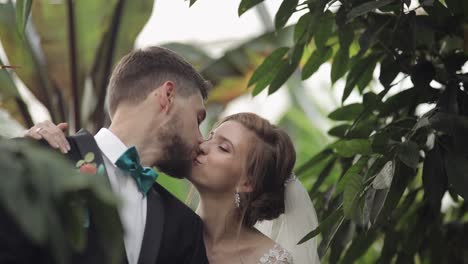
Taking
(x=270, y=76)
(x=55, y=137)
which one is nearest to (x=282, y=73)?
(x=270, y=76)

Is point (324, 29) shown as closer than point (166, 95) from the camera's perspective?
No

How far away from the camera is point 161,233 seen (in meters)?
2.72

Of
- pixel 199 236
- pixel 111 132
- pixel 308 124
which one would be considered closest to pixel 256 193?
pixel 199 236

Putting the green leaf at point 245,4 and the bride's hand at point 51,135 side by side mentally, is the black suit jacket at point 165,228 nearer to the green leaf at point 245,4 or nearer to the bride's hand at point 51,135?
the bride's hand at point 51,135

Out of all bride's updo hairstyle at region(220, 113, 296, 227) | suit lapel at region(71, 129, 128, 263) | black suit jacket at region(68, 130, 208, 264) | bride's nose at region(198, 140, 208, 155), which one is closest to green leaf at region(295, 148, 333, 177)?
bride's updo hairstyle at region(220, 113, 296, 227)

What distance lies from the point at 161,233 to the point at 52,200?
1.46 m

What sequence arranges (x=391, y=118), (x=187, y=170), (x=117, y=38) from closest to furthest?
(x=187, y=170), (x=391, y=118), (x=117, y=38)

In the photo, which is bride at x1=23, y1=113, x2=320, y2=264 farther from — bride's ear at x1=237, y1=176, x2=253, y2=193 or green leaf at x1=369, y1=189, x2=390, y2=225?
green leaf at x1=369, y1=189, x2=390, y2=225

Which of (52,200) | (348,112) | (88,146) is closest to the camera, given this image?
(52,200)

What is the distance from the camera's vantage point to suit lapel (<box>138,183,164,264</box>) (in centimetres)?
265

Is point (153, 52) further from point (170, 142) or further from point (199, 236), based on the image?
point (199, 236)

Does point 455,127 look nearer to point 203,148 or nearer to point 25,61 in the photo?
point 203,148

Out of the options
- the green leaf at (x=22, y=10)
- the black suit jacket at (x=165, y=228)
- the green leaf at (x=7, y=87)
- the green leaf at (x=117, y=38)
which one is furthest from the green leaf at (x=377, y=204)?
the green leaf at (x=117, y=38)

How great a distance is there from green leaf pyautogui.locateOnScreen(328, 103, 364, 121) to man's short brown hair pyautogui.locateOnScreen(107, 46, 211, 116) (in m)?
0.68
